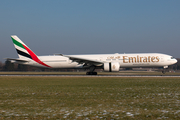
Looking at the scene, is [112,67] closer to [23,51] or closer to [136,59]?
[136,59]

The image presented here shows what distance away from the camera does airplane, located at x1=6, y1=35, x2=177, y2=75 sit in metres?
33.2

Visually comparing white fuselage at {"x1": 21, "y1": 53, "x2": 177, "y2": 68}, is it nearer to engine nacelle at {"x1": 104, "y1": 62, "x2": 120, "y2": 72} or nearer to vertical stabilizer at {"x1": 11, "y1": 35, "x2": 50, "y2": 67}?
engine nacelle at {"x1": 104, "y1": 62, "x2": 120, "y2": 72}

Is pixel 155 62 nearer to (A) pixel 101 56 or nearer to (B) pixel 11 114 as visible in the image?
(A) pixel 101 56

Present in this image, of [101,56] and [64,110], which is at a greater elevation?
[101,56]

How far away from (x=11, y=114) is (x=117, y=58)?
93.6 feet

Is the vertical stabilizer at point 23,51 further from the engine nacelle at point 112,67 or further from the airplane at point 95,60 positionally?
the engine nacelle at point 112,67

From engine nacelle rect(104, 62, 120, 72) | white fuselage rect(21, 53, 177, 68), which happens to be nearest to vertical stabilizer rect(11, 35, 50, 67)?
white fuselage rect(21, 53, 177, 68)

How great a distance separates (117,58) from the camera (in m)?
34.1

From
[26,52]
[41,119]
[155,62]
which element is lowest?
[41,119]

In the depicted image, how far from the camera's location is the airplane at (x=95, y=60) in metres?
33.2

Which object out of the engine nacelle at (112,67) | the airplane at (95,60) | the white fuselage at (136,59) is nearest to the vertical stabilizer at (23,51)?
the airplane at (95,60)

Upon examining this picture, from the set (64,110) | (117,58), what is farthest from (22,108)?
(117,58)

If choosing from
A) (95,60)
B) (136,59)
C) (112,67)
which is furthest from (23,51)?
(136,59)

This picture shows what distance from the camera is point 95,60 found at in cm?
3462
